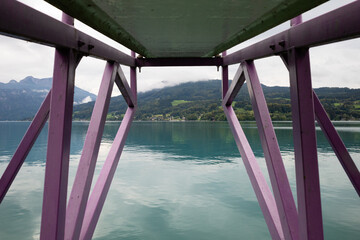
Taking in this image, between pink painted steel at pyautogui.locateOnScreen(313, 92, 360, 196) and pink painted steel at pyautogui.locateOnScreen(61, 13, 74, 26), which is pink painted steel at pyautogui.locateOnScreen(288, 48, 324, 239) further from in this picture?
pink painted steel at pyautogui.locateOnScreen(61, 13, 74, 26)

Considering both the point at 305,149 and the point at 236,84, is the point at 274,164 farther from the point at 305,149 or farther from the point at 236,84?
the point at 236,84

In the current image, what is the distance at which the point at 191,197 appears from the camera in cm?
1877

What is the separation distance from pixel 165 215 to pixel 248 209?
6.04m

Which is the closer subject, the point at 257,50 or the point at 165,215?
the point at 257,50

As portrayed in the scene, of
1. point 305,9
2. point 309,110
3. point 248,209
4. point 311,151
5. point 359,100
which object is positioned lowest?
point 248,209

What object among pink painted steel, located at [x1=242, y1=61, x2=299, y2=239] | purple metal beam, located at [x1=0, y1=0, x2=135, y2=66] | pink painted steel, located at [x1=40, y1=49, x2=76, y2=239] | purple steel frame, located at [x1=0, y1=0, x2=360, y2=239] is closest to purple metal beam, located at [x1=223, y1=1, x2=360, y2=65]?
purple steel frame, located at [x1=0, y1=0, x2=360, y2=239]

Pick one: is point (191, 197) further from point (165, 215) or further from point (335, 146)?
point (335, 146)

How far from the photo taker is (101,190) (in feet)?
12.1

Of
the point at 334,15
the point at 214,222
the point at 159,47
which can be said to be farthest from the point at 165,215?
the point at 334,15

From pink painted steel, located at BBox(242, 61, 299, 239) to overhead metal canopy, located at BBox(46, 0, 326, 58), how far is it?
0.71 m

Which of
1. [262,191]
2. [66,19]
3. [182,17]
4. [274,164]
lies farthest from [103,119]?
[262,191]

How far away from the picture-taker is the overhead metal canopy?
212 centimetres

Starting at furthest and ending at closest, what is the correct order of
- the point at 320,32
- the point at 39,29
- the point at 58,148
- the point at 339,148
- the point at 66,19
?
the point at 339,148 → the point at 66,19 → the point at 58,148 → the point at 320,32 → the point at 39,29

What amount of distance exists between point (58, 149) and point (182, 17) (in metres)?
1.93
